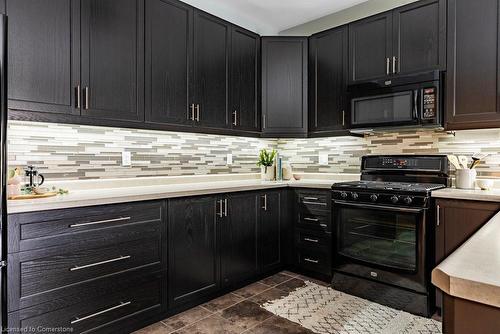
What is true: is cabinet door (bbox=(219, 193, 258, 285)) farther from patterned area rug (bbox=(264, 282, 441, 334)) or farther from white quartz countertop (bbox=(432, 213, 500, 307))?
white quartz countertop (bbox=(432, 213, 500, 307))

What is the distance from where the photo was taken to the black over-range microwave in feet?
8.87

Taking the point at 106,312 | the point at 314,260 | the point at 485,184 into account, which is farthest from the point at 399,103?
the point at 106,312

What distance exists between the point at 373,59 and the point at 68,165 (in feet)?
9.00

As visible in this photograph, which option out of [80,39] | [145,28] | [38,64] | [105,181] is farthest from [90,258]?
[145,28]

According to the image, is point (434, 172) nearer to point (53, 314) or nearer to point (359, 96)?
point (359, 96)

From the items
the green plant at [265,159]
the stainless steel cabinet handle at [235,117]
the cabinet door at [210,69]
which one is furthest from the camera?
the green plant at [265,159]

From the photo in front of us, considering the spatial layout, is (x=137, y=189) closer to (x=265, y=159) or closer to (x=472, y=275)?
(x=265, y=159)

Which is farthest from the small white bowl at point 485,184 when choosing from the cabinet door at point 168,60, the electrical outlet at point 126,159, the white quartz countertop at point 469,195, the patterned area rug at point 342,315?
the electrical outlet at point 126,159

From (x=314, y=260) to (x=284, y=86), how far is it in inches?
71.8

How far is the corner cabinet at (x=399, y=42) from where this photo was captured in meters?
2.74

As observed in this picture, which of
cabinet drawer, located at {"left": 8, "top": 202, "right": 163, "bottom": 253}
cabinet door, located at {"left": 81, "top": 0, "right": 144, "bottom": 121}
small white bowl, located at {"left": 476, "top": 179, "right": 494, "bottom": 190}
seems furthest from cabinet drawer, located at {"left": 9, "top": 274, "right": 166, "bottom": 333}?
small white bowl, located at {"left": 476, "top": 179, "right": 494, "bottom": 190}

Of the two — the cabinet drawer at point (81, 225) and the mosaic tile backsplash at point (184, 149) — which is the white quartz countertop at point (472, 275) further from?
the mosaic tile backsplash at point (184, 149)

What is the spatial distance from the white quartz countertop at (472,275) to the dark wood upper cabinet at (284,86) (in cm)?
284

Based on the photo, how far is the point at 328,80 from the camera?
342cm
